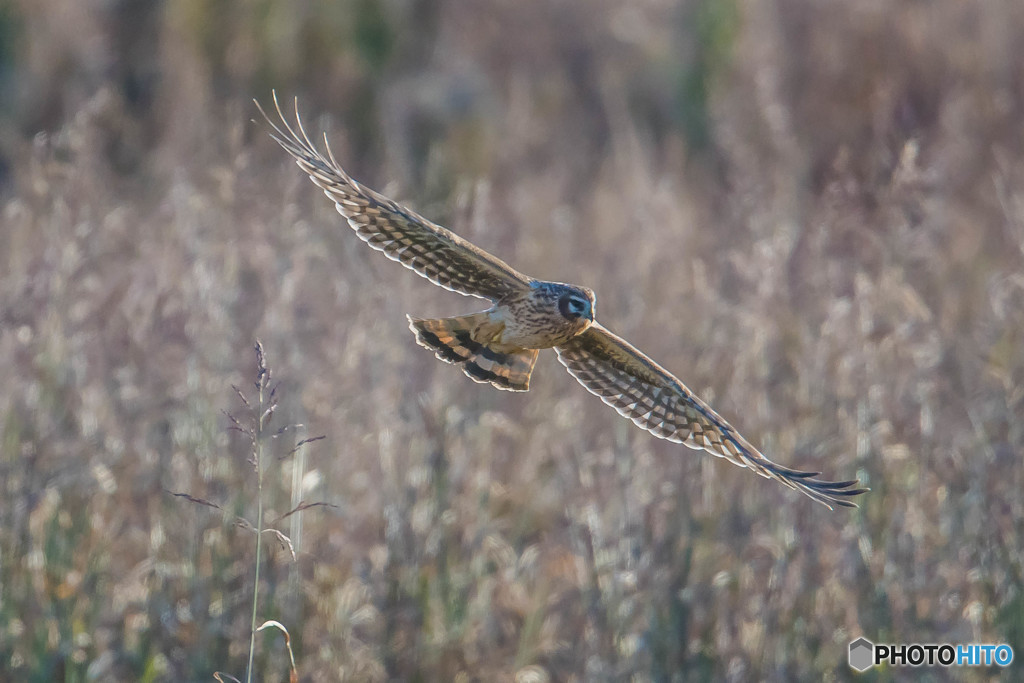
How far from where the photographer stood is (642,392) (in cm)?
444

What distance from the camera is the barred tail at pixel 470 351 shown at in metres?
3.89

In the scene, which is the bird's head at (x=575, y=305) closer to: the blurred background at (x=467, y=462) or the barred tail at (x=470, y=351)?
the barred tail at (x=470, y=351)

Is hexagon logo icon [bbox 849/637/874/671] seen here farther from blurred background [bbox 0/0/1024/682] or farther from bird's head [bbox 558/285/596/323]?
bird's head [bbox 558/285/596/323]

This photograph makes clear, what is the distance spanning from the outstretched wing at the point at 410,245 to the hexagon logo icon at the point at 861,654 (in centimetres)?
199

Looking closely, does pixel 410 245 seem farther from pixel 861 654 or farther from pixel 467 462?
pixel 861 654

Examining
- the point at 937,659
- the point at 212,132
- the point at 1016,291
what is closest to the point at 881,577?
the point at 937,659

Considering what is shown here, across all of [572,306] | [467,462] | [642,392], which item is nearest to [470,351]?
[572,306]

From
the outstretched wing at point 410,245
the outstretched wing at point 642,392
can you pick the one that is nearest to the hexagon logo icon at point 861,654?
the outstretched wing at point 642,392

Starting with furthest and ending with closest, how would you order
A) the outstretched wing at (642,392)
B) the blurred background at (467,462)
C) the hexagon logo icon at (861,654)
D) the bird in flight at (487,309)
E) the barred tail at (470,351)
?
the hexagon logo icon at (861,654) → the blurred background at (467,462) → the outstretched wing at (642,392) → the barred tail at (470,351) → the bird in flight at (487,309)

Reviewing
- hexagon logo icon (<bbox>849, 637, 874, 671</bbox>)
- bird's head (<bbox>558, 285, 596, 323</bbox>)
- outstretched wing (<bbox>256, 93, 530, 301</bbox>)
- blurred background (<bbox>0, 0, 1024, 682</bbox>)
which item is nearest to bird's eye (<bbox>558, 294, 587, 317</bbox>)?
bird's head (<bbox>558, 285, 596, 323</bbox>)

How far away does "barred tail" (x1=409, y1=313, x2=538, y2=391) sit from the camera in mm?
3893

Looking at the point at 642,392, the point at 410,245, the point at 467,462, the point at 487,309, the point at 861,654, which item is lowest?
the point at 861,654

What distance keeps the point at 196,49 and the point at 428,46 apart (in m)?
2.51

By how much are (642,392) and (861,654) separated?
1335mm
